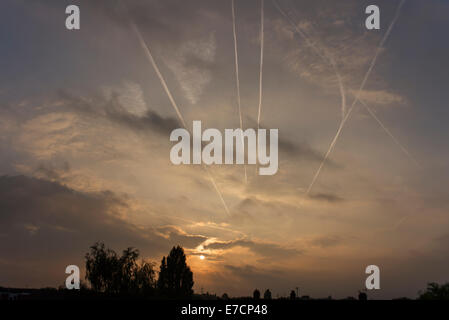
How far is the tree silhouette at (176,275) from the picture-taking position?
310 ft

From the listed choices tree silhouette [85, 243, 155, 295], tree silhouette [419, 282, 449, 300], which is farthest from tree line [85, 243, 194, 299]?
tree silhouette [419, 282, 449, 300]

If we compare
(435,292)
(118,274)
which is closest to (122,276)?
(118,274)

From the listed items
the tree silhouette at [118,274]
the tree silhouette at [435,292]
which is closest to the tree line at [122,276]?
the tree silhouette at [118,274]

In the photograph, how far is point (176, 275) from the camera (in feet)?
317

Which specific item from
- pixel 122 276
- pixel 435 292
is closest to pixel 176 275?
pixel 122 276

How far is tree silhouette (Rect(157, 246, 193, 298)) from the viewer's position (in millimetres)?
94438

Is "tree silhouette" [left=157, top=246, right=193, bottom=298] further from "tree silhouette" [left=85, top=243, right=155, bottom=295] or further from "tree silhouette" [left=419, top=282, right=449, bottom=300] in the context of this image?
"tree silhouette" [left=419, top=282, right=449, bottom=300]

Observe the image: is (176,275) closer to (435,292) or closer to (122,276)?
(122,276)

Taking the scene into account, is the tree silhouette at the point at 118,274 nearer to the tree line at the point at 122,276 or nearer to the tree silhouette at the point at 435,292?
the tree line at the point at 122,276

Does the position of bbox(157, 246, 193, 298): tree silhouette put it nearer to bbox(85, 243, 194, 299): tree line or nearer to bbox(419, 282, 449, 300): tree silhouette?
bbox(85, 243, 194, 299): tree line

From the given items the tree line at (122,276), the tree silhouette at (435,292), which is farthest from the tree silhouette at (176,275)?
the tree silhouette at (435,292)
